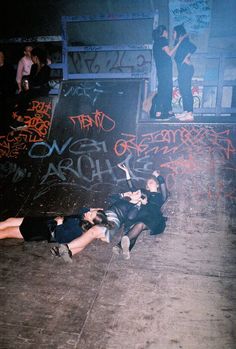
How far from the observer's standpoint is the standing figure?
8.42 meters

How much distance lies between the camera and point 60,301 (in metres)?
3.45

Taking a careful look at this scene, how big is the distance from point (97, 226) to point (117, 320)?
148 centimetres

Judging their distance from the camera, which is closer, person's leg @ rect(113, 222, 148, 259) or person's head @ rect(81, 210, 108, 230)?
person's leg @ rect(113, 222, 148, 259)

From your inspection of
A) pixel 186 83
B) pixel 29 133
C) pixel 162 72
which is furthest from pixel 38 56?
pixel 186 83

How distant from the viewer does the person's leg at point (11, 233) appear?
460cm

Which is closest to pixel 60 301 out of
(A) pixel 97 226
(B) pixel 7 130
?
(A) pixel 97 226

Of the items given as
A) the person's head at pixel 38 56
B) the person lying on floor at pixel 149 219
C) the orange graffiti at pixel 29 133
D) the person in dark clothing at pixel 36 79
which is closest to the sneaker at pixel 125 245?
the person lying on floor at pixel 149 219

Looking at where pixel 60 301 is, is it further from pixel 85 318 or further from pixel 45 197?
pixel 45 197

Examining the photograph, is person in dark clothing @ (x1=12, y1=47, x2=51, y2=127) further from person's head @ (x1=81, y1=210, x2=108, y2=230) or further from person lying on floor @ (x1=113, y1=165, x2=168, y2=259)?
person's head @ (x1=81, y1=210, x2=108, y2=230)

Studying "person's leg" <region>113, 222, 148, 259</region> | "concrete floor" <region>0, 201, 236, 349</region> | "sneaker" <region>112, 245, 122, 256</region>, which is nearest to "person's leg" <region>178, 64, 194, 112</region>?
"concrete floor" <region>0, 201, 236, 349</region>

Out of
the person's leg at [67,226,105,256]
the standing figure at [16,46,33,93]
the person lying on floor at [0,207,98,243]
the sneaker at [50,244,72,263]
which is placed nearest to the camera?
the sneaker at [50,244,72,263]

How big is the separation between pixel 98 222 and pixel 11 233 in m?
1.41

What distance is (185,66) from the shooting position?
7.26 metres

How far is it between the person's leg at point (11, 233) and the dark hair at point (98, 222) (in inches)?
41.3
